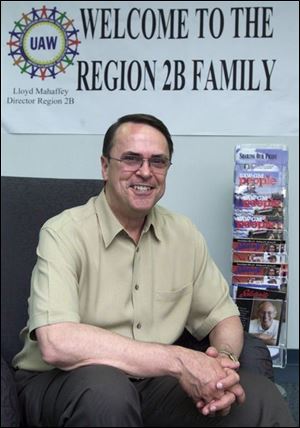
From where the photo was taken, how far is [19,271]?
1.94 metres

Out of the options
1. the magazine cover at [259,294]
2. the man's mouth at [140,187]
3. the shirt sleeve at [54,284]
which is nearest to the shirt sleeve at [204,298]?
the man's mouth at [140,187]

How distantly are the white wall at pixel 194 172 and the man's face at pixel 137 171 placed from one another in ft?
3.79

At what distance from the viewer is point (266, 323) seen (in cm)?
242

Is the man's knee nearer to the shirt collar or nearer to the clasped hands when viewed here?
the clasped hands

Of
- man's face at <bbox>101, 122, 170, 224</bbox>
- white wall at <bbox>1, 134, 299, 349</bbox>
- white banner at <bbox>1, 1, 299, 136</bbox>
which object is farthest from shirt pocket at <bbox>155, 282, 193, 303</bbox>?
white banner at <bbox>1, 1, 299, 136</bbox>

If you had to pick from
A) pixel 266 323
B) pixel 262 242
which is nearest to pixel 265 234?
pixel 262 242

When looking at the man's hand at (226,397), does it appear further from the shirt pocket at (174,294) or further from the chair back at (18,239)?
the chair back at (18,239)

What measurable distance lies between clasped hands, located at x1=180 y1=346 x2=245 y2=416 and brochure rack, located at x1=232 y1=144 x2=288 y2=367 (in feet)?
3.04

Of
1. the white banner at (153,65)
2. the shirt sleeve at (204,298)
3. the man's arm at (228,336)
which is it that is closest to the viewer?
the man's arm at (228,336)

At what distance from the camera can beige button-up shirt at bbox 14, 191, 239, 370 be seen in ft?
5.24

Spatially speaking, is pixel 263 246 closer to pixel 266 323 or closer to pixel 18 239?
Result: pixel 266 323

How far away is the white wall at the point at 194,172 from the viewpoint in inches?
114

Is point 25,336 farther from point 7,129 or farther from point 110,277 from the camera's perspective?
point 7,129

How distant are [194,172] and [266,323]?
88cm
